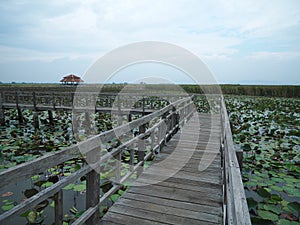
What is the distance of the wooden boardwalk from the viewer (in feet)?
7.25

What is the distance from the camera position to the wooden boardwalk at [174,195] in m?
2.21

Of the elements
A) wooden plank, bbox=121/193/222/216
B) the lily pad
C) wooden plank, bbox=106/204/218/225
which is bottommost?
the lily pad

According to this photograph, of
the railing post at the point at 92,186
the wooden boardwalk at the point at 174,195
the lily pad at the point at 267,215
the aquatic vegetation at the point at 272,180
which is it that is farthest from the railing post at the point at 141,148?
the lily pad at the point at 267,215

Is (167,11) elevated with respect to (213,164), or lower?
elevated

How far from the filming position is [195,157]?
166 inches

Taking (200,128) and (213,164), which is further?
(200,128)

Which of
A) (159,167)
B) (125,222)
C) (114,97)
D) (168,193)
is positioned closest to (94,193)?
(125,222)

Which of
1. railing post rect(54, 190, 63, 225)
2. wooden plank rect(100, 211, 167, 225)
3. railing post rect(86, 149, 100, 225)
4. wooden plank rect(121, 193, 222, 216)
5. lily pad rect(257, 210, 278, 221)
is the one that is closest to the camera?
railing post rect(54, 190, 63, 225)

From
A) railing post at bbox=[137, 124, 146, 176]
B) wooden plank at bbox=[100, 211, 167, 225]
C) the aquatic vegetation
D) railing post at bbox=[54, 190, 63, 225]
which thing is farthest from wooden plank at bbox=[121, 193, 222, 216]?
railing post at bbox=[54, 190, 63, 225]

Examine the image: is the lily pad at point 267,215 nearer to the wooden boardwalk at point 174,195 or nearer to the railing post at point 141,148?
the wooden boardwalk at point 174,195

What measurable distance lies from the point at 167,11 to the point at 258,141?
24.3 feet

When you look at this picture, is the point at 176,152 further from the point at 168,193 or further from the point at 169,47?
the point at 169,47

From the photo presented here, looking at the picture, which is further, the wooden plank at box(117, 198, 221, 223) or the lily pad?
the lily pad

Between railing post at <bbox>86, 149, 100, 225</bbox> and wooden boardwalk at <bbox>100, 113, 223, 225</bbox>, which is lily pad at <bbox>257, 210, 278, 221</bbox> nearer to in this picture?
wooden boardwalk at <bbox>100, 113, 223, 225</bbox>
